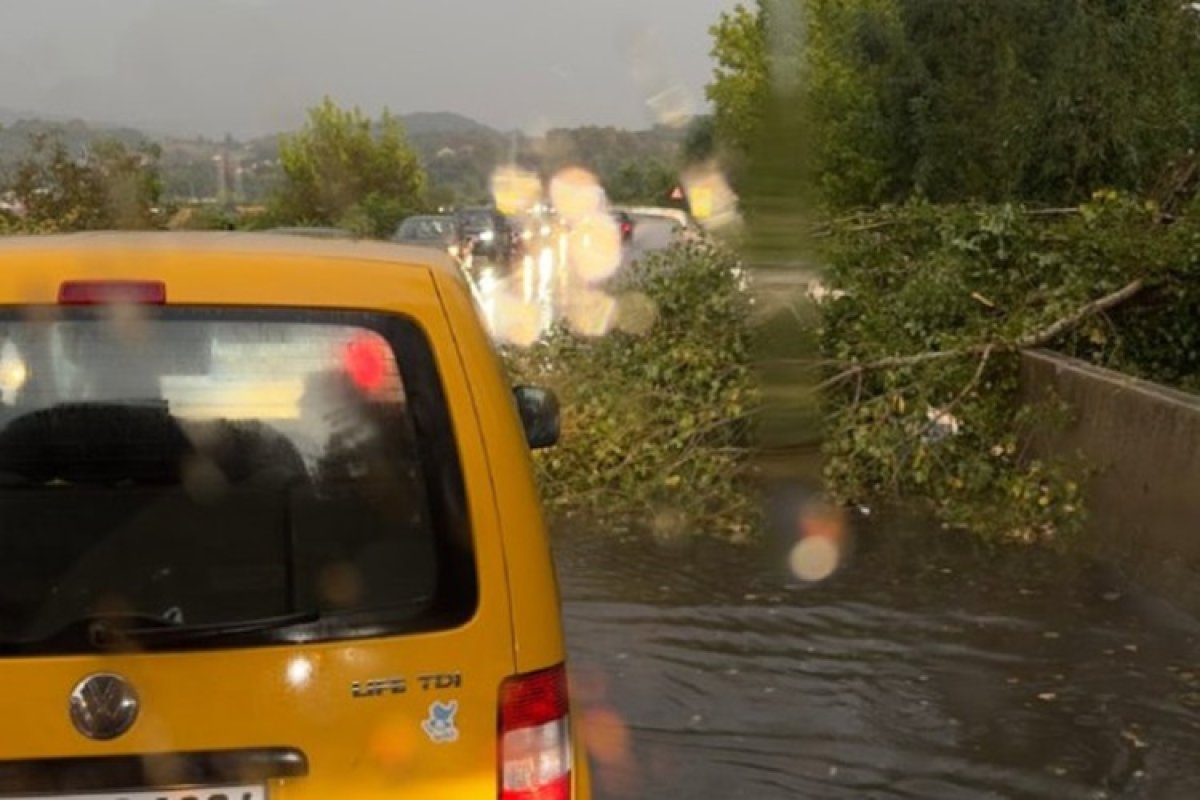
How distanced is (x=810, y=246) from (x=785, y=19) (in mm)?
2535

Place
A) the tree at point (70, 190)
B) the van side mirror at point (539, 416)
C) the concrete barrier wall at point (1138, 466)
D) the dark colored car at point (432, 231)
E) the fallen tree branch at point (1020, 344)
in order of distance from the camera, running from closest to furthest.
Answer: the van side mirror at point (539, 416)
the concrete barrier wall at point (1138, 466)
the fallen tree branch at point (1020, 344)
the tree at point (70, 190)
the dark colored car at point (432, 231)

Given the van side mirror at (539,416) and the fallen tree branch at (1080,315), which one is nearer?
the van side mirror at (539,416)

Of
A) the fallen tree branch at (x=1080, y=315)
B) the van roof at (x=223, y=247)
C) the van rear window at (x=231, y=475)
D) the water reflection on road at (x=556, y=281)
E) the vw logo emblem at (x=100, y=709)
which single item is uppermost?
the van roof at (x=223, y=247)

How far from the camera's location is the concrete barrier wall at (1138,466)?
292 inches

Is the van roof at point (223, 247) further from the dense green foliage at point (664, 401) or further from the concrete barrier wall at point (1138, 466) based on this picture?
the dense green foliage at point (664, 401)

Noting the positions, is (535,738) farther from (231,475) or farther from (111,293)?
(111,293)

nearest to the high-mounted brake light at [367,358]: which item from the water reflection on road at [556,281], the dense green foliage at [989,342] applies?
the water reflection on road at [556,281]

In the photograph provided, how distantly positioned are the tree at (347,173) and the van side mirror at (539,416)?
108 feet

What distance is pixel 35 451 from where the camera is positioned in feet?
9.02

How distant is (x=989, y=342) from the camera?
9.74 metres

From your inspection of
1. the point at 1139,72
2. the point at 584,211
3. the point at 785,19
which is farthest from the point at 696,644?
the point at 584,211

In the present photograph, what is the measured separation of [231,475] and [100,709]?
44cm

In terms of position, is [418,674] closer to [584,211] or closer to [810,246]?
[810,246]

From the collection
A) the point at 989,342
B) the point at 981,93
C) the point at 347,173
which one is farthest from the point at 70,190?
the point at 347,173
